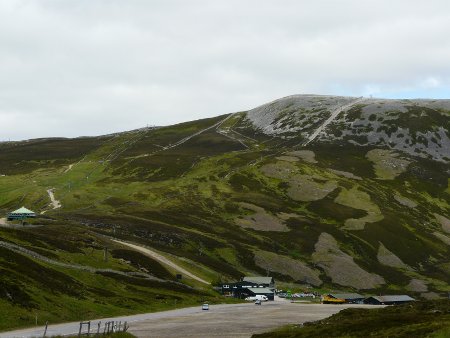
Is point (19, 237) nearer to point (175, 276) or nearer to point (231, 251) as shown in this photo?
point (175, 276)

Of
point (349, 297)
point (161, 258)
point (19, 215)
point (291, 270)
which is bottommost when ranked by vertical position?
point (349, 297)

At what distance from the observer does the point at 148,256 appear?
16338cm

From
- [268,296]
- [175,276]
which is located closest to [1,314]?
[175,276]

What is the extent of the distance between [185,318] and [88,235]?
227 ft

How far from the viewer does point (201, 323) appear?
97.9 m

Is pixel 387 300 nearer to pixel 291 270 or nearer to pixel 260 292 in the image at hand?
pixel 260 292

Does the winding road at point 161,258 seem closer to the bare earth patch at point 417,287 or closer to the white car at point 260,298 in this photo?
the white car at point 260,298

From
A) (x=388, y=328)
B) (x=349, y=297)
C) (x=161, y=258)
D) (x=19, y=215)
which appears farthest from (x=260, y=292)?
(x=388, y=328)

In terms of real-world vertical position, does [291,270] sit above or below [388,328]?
below

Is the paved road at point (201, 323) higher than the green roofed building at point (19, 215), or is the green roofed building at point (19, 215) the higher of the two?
the green roofed building at point (19, 215)

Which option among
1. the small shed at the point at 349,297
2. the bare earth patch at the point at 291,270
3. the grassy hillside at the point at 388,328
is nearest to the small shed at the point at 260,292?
the small shed at the point at 349,297

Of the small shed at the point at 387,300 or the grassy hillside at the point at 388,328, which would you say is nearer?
the grassy hillside at the point at 388,328

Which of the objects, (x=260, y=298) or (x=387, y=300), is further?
(x=387, y=300)

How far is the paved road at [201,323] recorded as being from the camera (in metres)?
78.8
